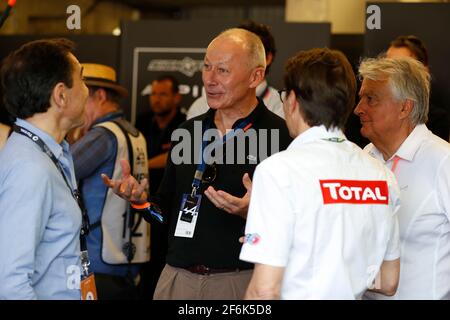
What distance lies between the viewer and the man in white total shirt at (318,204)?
226 centimetres

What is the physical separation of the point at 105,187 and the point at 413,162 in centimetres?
188

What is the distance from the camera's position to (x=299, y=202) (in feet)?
7.46

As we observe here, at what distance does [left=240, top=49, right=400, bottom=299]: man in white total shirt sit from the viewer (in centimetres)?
226

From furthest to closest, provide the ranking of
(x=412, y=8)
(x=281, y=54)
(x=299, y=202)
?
1. (x=281, y=54)
2. (x=412, y=8)
3. (x=299, y=202)

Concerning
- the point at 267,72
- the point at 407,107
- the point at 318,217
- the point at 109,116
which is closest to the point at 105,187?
the point at 109,116

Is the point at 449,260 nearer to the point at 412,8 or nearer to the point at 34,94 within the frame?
the point at 34,94

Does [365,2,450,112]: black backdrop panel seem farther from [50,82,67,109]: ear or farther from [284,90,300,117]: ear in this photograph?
[50,82,67,109]: ear

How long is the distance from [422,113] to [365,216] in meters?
0.98

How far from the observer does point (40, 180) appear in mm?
2395

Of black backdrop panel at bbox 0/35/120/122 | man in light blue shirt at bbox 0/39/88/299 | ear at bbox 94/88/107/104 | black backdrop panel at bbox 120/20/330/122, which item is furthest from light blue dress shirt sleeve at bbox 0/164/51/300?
black backdrop panel at bbox 0/35/120/122

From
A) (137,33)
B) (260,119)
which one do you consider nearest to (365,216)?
(260,119)

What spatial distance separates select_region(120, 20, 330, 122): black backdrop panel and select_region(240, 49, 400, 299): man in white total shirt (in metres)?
3.42

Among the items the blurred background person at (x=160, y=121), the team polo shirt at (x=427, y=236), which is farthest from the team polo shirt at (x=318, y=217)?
the blurred background person at (x=160, y=121)

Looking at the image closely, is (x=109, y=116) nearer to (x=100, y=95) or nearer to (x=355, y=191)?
(x=100, y=95)
